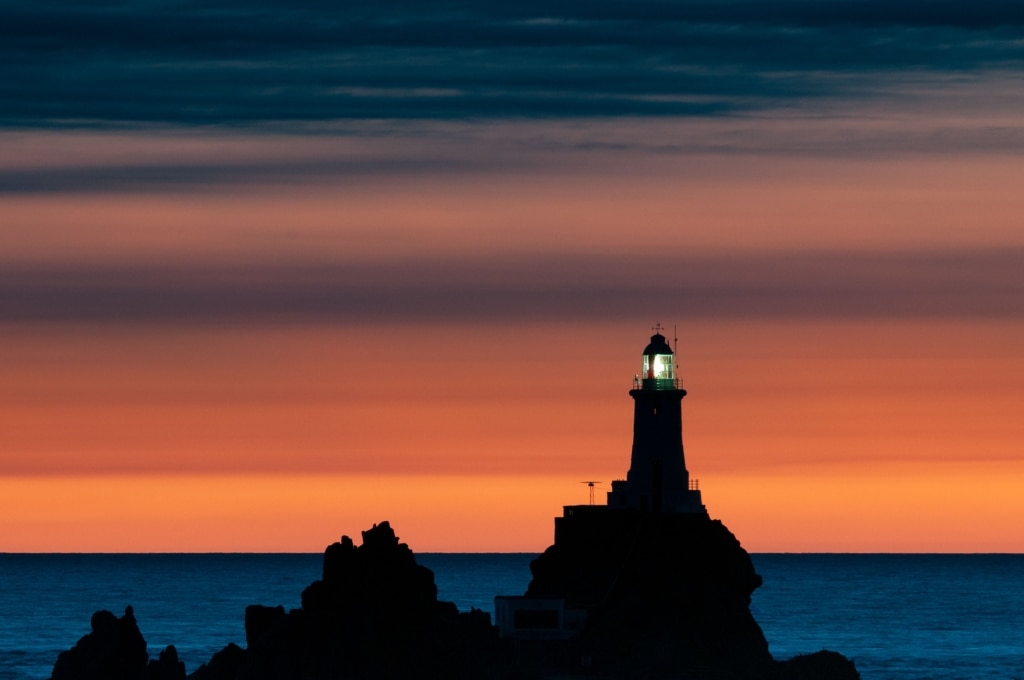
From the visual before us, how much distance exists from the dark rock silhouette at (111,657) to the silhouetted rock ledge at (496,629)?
0.06 metres

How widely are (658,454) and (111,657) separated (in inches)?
1058

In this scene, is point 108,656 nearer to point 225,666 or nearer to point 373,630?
point 225,666

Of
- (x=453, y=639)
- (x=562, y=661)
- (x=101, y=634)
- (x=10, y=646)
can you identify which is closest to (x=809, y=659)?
(x=562, y=661)

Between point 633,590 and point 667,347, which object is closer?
point 633,590

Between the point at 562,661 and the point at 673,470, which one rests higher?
the point at 673,470

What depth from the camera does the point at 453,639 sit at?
95.8 metres

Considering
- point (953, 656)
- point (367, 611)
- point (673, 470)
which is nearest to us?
point (367, 611)

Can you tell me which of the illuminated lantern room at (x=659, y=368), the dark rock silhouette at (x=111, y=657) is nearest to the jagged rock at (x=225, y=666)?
the dark rock silhouette at (x=111, y=657)

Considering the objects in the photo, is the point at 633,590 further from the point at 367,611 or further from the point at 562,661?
the point at 367,611

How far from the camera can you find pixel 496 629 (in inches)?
3895

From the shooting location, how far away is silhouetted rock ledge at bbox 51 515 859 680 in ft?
313

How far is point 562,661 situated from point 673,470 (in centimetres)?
1216

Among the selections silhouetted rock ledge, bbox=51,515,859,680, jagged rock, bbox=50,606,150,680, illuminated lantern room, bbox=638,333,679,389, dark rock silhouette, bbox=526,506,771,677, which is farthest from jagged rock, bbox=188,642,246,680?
illuminated lantern room, bbox=638,333,679,389

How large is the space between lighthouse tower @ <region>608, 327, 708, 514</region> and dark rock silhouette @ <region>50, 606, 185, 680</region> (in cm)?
2327
